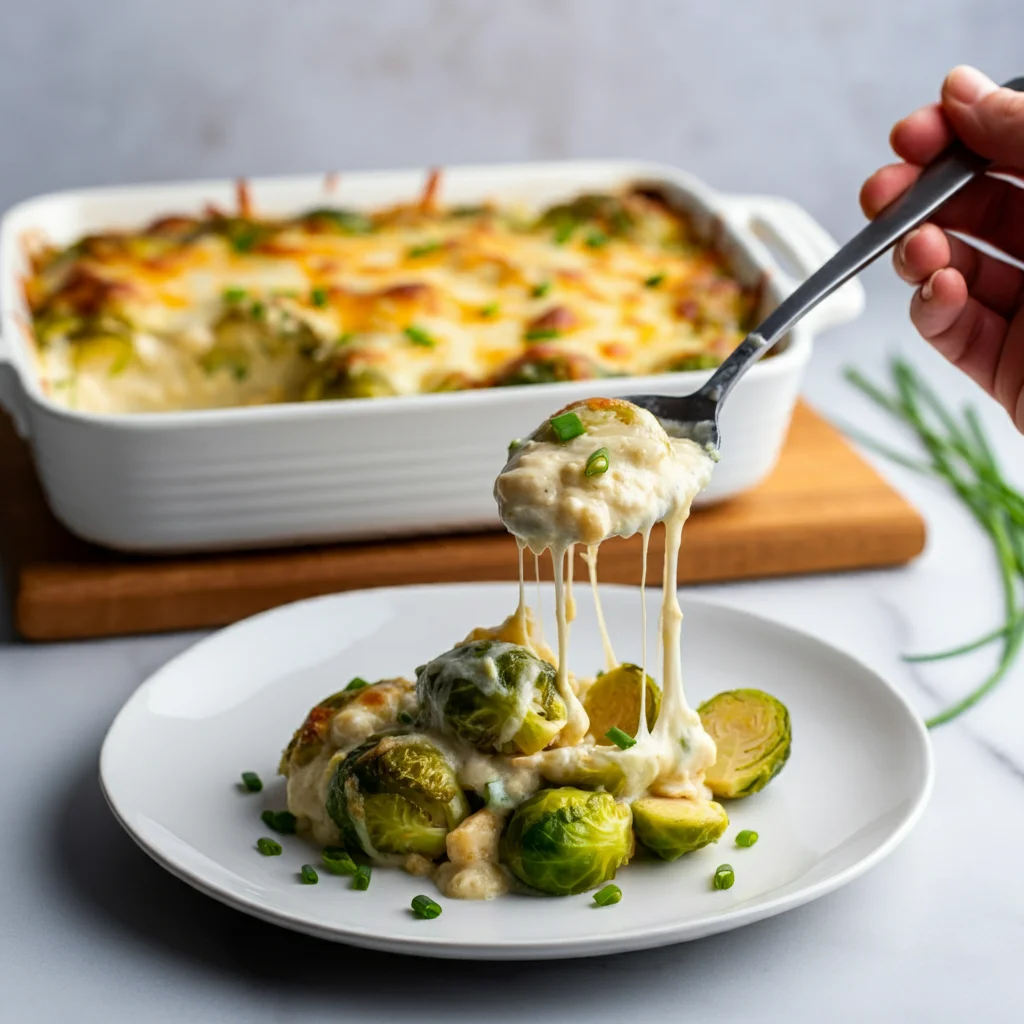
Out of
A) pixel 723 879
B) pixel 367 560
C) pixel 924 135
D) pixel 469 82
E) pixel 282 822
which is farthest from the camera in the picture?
pixel 469 82

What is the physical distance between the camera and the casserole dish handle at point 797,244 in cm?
476

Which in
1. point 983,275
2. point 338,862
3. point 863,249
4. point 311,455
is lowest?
point 338,862

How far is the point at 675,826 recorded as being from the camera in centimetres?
304

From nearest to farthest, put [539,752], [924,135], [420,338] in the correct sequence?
[539,752] → [924,135] → [420,338]

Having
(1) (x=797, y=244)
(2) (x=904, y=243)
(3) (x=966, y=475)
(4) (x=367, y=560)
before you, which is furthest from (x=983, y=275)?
(4) (x=367, y=560)

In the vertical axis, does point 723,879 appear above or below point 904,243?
below

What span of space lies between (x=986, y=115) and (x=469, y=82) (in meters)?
3.33

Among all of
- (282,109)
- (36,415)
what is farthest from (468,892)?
(282,109)

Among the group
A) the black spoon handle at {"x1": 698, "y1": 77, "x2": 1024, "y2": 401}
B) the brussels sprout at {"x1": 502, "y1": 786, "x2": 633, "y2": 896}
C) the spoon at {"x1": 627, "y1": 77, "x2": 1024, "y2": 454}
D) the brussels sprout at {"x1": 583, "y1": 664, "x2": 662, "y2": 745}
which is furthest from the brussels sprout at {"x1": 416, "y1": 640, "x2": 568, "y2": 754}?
the black spoon handle at {"x1": 698, "y1": 77, "x2": 1024, "y2": 401}

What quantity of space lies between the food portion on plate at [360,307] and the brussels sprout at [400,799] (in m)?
1.69

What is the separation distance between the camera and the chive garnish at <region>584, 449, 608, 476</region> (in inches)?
116

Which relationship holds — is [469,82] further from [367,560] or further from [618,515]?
[618,515]

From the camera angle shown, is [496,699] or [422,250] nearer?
[496,699]

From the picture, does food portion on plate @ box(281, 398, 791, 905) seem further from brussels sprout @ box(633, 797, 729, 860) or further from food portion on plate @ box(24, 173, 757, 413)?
food portion on plate @ box(24, 173, 757, 413)
